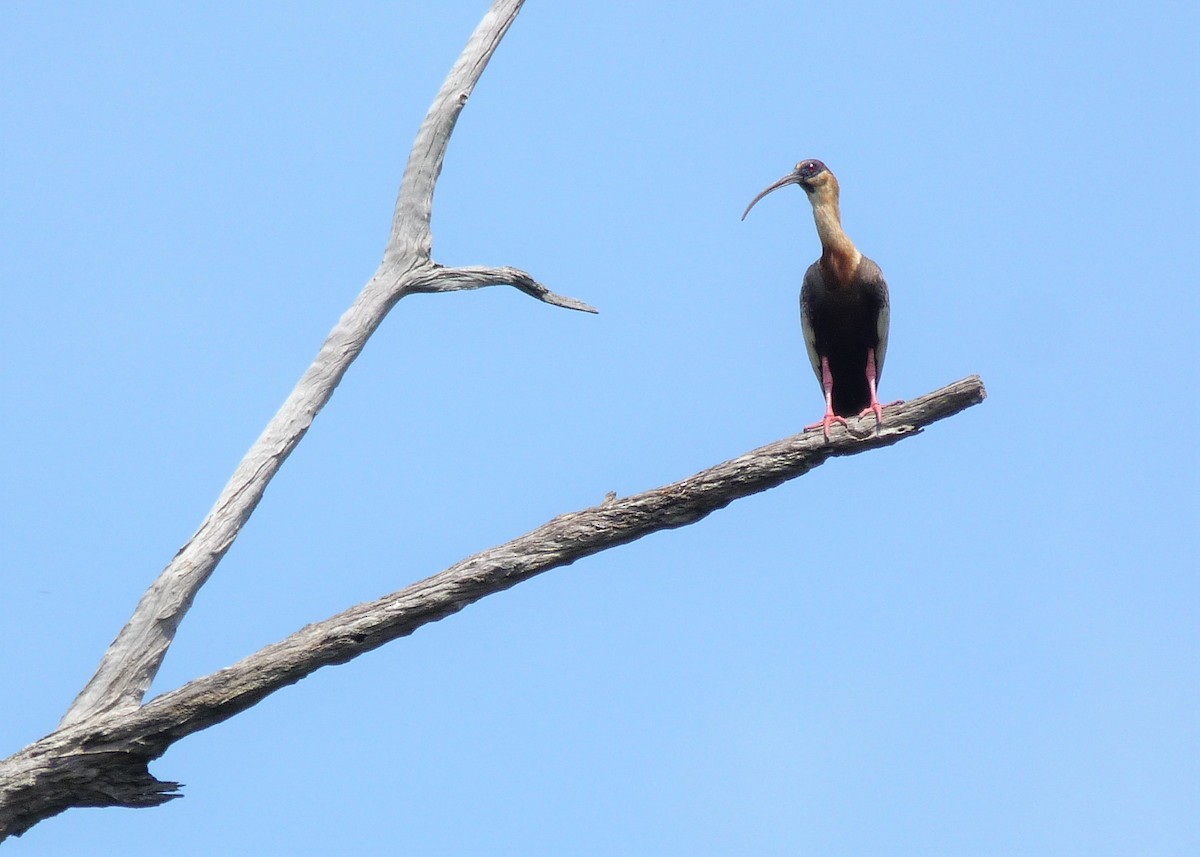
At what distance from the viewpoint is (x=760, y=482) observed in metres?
6.46

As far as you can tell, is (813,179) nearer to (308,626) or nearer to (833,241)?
(833,241)

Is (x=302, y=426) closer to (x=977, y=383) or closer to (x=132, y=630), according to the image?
(x=132, y=630)

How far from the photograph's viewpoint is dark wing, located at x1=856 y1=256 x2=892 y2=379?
28.1 feet

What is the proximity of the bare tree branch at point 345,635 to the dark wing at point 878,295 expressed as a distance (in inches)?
80.5

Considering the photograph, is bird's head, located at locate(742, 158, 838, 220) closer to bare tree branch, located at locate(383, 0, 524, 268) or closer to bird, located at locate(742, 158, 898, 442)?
bird, located at locate(742, 158, 898, 442)

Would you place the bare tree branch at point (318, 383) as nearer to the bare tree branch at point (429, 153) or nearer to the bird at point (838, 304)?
the bare tree branch at point (429, 153)

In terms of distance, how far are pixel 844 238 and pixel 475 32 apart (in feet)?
8.60

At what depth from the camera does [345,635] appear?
6137mm

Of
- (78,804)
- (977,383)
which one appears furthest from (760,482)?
(78,804)

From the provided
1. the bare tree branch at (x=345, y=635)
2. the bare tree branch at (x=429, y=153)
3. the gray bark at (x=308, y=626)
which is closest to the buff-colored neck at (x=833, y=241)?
the gray bark at (x=308, y=626)

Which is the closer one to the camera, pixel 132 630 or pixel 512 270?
pixel 132 630

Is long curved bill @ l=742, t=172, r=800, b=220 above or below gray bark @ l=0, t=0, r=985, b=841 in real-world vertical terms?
above

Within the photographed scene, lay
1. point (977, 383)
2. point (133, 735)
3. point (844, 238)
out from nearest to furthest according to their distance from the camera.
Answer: point (133, 735)
point (977, 383)
point (844, 238)

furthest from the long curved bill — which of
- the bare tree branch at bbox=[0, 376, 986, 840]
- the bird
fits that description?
the bare tree branch at bbox=[0, 376, 986, 840]
